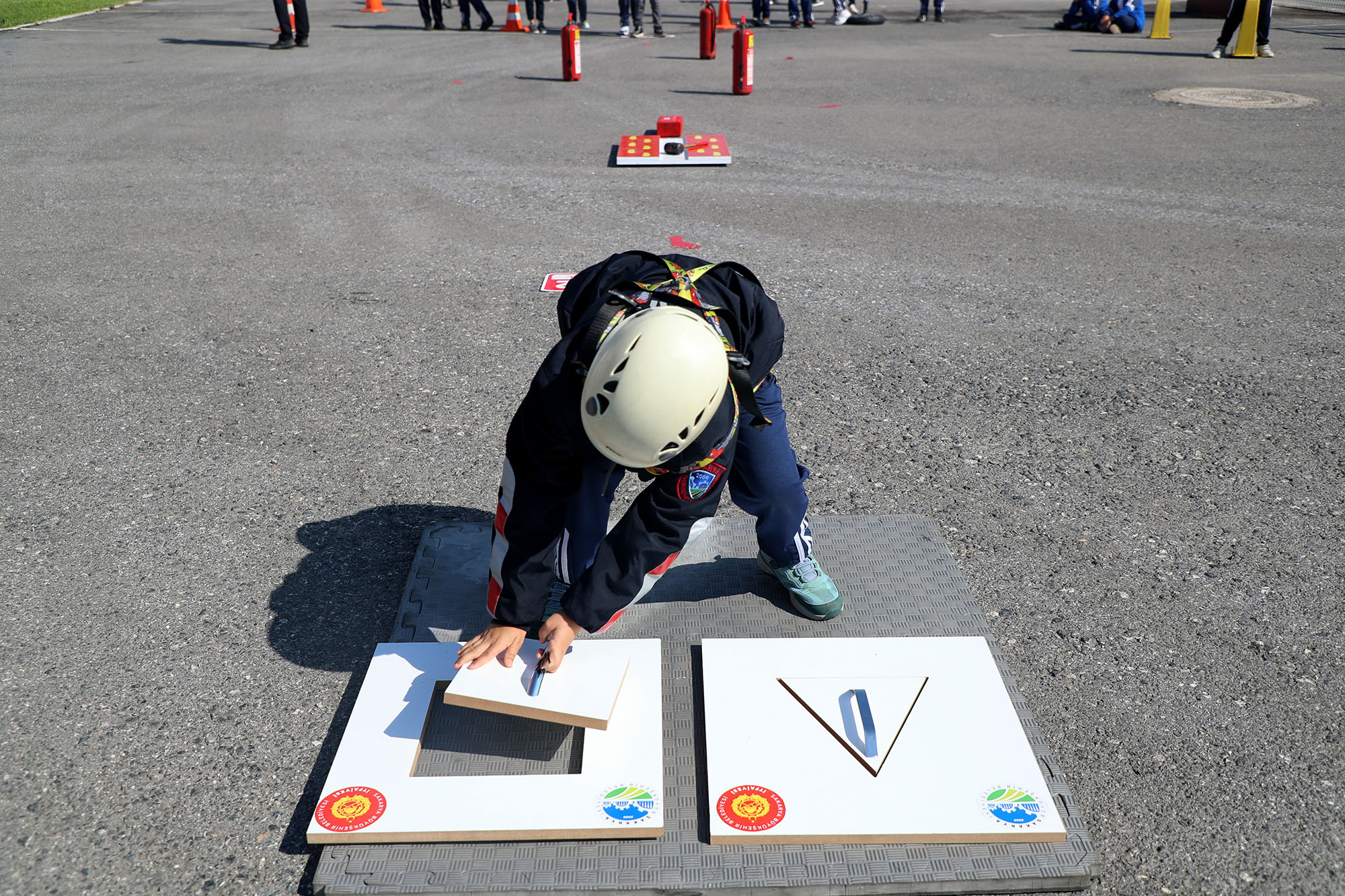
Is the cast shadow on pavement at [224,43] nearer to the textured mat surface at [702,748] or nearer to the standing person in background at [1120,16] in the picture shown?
the standing person in background at [1120,16]

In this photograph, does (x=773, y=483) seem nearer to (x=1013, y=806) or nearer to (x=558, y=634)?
(x=558, y=634)

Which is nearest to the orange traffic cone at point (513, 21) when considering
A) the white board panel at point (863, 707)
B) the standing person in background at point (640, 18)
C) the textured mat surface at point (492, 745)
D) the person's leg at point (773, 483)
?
the standing person in background at point (640, 18)

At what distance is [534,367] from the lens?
483 centimetres

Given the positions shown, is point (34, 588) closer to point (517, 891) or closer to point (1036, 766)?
point (517, 891)

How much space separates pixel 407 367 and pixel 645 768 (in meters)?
2.95

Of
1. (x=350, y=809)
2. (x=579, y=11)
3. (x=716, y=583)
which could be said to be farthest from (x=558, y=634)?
(x=579, y=11)

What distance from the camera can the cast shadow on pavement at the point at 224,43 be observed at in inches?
589

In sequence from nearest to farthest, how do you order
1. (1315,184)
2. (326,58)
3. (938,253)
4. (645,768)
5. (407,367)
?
(645,768), (407,367), (938,253), (1315,184), (326,58)

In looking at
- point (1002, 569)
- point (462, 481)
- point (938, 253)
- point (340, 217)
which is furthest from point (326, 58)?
point (1002, 569)

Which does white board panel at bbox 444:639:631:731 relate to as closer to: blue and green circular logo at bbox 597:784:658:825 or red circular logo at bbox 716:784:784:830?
blue and green circular logo at bbox 597:784:658:825

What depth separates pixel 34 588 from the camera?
10.5 ft

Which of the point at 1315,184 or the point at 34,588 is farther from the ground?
the point at 1315,184

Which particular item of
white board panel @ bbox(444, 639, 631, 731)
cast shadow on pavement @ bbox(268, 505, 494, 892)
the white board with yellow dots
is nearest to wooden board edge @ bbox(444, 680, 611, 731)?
white board panel @ bbox(444, 639, 631, 731)

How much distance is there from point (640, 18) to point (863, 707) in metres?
16.4
